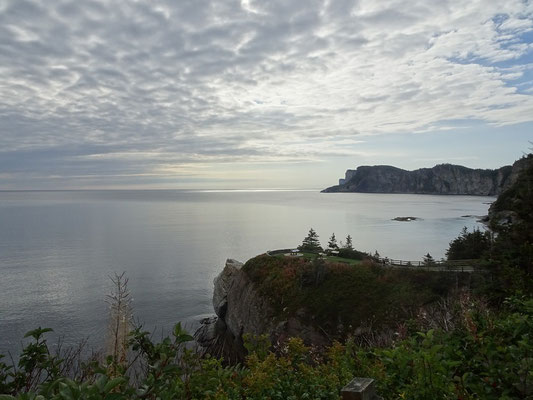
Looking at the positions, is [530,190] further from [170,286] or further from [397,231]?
[397,231]

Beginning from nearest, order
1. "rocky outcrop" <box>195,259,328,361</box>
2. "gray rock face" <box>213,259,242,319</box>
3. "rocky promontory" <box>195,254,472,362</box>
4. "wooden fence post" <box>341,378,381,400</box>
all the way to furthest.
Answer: "wooden fence post" <box>341,378,381,400</box> → "rocky promontory" <box>195,254,472,362</box> → "rocky outcrop" <box>195,259,328,361</box> → "gray rock face" <box>213,259,242,319</box>

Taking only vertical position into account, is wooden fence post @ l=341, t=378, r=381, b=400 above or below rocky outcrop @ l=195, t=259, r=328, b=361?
above

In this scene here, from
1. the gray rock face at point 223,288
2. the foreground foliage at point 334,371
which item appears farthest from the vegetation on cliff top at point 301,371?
the gray rock face at point 223,288

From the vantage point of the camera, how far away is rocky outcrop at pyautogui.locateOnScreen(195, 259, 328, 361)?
3375 cm

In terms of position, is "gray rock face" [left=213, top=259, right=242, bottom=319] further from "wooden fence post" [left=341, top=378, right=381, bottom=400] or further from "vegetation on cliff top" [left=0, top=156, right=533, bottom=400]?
"wooden fence post" [left=341, top=378, right=381, bottom=400]

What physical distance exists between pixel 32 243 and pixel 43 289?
47.0 metres

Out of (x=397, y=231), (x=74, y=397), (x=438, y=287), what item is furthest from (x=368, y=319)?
(x=397, y=231)

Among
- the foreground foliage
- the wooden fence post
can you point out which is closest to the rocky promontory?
the foreground foliage

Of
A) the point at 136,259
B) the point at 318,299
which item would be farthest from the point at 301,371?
the point at 136,259

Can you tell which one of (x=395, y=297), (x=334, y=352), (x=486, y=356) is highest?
(x=486, y=356)

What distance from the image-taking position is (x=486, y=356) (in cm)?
543

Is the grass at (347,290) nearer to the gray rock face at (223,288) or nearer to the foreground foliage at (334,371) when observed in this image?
the gray rock face at (223,288)

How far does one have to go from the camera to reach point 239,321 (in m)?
40.6

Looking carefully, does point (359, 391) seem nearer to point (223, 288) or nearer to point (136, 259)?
point (223, 288)
